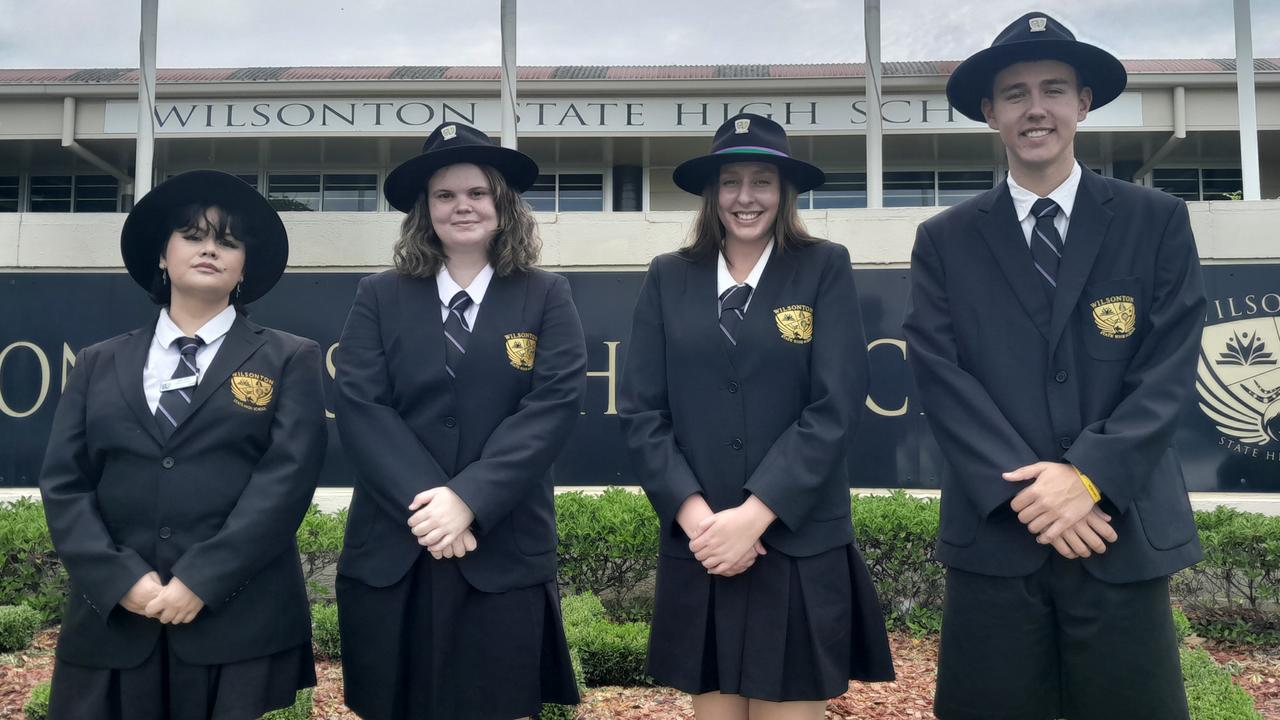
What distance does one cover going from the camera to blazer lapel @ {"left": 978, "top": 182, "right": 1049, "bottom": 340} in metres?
2.28

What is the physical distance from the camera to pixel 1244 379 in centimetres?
561

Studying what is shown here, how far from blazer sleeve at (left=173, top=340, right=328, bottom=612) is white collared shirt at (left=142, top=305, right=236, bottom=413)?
0.72 feet

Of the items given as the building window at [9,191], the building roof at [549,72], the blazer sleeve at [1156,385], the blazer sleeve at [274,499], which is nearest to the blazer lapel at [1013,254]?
the blazer sleeve at [1156,385]

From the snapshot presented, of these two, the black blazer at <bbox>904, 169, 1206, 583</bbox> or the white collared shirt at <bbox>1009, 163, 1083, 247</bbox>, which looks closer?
the black blazer at <bbox>904, 169, 1206, 583</bbox>

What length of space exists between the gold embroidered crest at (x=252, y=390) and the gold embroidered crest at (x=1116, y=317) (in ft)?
7.35

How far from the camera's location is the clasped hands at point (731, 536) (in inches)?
90.6

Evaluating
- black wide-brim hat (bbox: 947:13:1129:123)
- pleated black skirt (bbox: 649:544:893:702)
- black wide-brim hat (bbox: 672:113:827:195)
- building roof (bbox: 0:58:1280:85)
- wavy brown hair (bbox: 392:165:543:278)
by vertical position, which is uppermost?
building roof (bbox: 0:58:1280:85)

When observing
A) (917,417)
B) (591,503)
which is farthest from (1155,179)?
(591,503)

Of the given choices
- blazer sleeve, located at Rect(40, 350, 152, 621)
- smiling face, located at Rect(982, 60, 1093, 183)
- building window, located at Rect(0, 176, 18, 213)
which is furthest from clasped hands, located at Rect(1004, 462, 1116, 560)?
building window, located at Rect(0, 176, 18, 213)

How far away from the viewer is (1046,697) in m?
2.18

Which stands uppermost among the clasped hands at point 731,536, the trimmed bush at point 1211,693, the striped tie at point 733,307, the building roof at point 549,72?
the building roof at point 549,72

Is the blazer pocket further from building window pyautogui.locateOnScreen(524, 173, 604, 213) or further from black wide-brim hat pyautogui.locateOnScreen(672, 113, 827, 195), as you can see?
building window pyautogui.locateOnScreen(524, 173, 604, 213)

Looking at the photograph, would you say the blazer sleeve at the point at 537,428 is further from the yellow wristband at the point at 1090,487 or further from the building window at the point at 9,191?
the building window at the point at 9,191

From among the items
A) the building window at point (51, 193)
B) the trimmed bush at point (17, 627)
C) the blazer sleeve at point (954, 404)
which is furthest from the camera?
the building window at point (51, 193)
